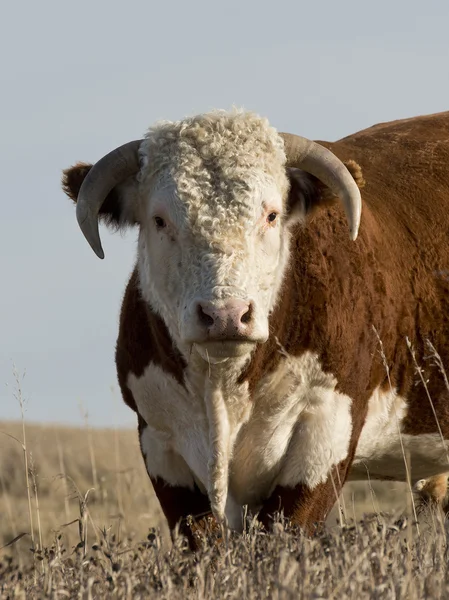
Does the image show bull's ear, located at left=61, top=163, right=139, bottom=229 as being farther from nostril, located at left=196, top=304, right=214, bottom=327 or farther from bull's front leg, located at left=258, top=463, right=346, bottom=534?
bull's front leg, located at left=258, top=463, right=346, bottom=534

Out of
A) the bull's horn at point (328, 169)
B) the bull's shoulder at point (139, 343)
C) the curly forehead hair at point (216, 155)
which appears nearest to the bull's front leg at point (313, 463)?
the bull's shoulder at point (139, 343)

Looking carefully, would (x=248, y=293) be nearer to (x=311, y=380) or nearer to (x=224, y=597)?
(x=311, y=380)

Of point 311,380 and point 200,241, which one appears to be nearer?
point 200,241

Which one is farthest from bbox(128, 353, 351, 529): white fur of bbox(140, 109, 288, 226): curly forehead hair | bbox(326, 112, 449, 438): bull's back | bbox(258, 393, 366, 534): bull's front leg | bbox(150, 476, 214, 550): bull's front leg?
bbox(140, 109, 288, 226): curly forehead hair

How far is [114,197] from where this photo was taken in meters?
7.18

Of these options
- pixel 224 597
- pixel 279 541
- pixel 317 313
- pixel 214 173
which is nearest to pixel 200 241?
pixel 214 173

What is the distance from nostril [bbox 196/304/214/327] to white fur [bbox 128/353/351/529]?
0.81 metres

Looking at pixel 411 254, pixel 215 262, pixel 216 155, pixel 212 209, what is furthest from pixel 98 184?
pixel 411 254

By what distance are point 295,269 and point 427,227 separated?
1351 millimetres

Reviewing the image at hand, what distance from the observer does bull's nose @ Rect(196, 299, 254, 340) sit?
5.87 m

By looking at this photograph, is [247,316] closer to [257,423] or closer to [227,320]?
[227,320]

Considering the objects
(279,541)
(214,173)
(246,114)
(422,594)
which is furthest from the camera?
(246,114)

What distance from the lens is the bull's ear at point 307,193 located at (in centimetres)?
709

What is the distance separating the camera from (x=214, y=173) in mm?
6629
